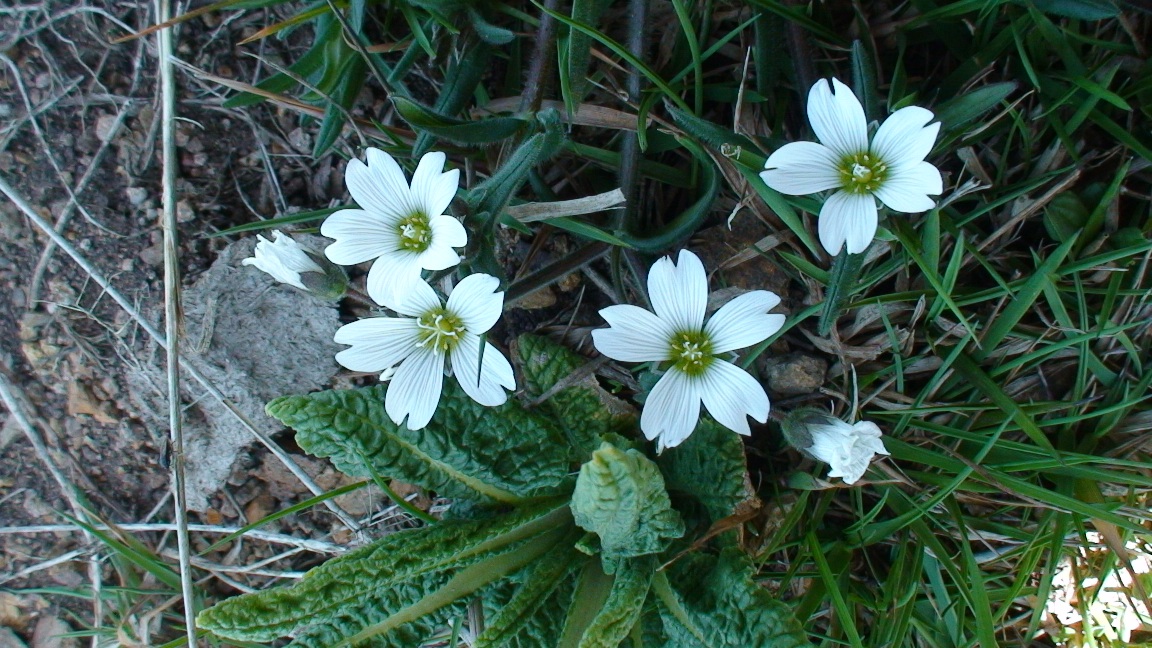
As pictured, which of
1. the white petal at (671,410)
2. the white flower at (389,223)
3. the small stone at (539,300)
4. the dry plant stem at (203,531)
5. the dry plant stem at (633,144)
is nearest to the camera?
the white flower at (389,223)

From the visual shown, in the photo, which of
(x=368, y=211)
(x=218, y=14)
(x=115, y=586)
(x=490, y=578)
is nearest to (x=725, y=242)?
(x=368, y=211)

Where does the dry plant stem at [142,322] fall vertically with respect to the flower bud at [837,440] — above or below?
below

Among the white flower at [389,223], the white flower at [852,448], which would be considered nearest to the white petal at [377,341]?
the white flower at [389,223]

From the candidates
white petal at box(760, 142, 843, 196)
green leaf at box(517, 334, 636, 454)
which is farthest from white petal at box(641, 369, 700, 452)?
white petal at box(760, 142, 843, 196)

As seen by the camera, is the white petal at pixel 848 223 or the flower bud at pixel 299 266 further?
the flower bud at pixel 299 266

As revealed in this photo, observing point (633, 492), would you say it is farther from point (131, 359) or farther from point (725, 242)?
point (131, 359)

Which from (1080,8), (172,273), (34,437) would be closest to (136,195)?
(172,273)

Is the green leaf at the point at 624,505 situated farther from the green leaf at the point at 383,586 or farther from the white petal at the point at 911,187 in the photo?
the white petal at the point at 911,187
